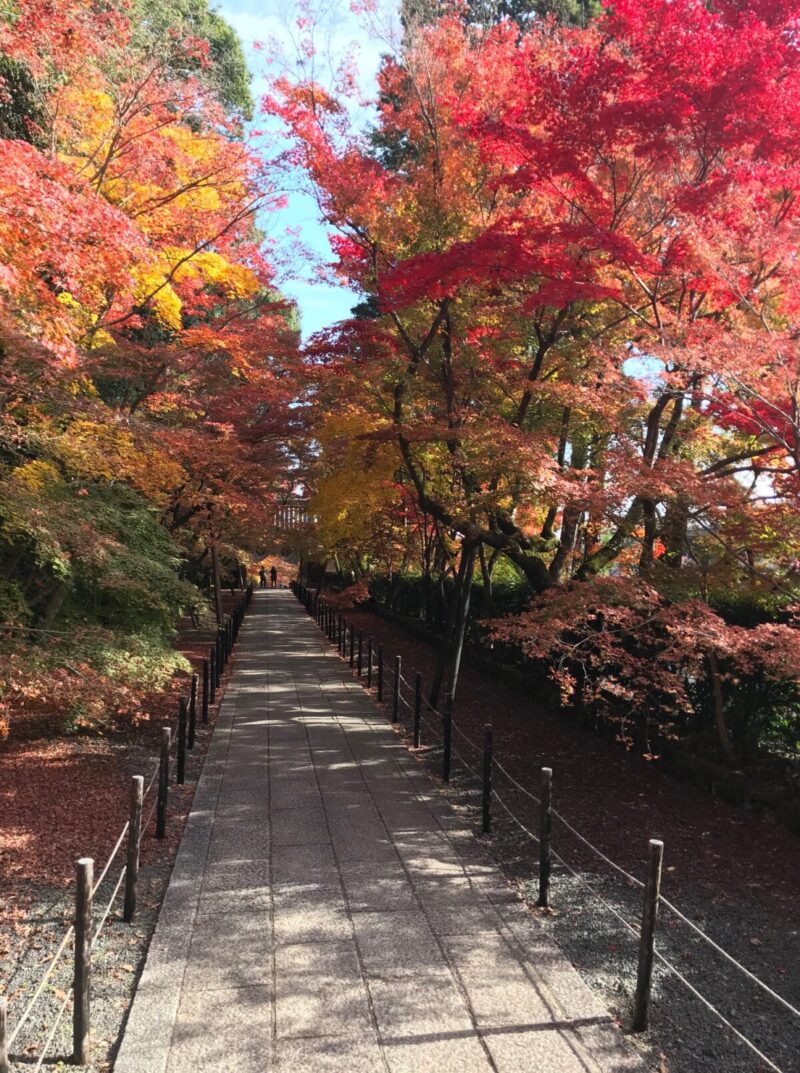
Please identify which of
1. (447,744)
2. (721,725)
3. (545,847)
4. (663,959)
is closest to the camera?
(663,959)

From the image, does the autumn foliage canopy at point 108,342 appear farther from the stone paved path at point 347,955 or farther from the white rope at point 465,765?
the white rope at point 465,765

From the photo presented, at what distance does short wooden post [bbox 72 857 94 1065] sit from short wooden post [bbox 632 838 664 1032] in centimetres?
269

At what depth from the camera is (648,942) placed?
12.3ft

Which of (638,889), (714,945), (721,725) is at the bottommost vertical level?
(638,889)

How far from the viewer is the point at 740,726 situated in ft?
26.1

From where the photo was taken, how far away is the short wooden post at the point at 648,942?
368cm

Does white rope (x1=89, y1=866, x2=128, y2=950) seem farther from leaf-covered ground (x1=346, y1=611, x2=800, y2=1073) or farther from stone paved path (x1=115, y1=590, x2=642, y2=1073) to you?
leaf-covered ground (x1=346, y1=611, x2=800, y2=1073)

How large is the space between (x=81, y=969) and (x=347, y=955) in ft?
4.98

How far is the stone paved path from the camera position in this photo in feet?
11.2

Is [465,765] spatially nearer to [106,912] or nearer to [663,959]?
[663,959]

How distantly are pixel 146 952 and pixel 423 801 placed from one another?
3.46 metres

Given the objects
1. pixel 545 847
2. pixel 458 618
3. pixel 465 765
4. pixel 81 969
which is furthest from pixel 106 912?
pixel 458 618

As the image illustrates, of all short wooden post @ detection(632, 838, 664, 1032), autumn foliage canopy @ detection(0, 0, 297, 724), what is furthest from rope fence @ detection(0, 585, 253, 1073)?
short wooden post @ detection(632, 838, 664, 1032)

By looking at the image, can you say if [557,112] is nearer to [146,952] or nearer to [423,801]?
[423,801]
